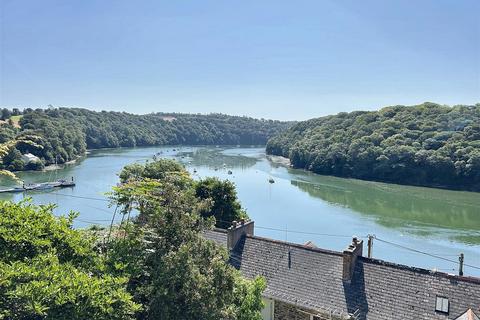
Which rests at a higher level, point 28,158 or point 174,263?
point 174,263

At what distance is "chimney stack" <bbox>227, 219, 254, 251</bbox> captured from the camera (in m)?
19.4

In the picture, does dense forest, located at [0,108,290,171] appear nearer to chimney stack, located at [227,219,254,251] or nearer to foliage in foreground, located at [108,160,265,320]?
chimney stack, located at [227,219,254,251]

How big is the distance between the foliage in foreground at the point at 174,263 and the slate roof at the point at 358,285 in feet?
16.7

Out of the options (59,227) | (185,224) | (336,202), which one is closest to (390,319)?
(185,224)

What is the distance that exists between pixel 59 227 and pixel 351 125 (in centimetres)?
10356

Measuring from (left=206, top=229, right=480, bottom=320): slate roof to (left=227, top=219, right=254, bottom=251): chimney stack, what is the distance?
969 mm

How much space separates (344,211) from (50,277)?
4965cm

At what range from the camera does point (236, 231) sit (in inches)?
776

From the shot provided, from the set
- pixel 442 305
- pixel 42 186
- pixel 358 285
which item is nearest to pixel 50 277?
pixel 358 285

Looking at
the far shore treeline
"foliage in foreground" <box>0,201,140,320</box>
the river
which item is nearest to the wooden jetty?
the river

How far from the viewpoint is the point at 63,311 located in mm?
→ 7254

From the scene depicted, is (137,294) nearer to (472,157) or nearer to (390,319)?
(390,319)

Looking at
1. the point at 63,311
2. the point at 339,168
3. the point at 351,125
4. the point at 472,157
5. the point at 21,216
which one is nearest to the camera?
the point at 63,311

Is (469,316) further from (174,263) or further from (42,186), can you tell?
(42,186)
